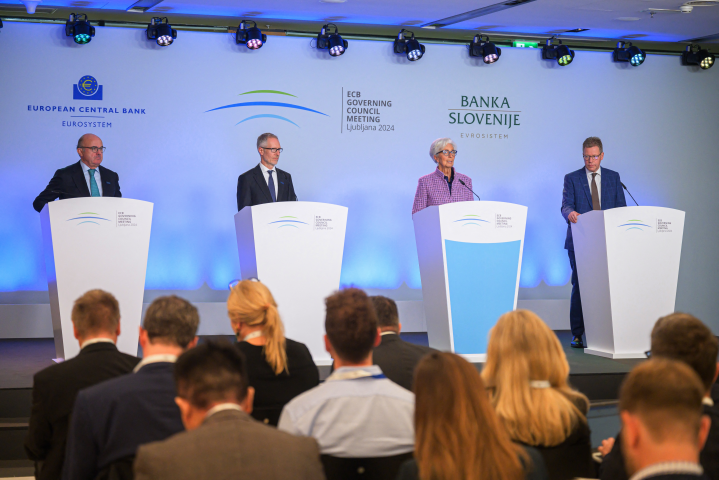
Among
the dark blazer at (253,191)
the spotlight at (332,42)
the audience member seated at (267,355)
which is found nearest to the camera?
the audience member seated at (267,355)

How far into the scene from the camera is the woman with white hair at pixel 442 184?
5.19 metres

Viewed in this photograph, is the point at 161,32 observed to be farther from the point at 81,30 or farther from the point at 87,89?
the point at 87,89

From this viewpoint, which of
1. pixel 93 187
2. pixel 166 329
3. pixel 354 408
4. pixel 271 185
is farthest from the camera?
pixel 271 185

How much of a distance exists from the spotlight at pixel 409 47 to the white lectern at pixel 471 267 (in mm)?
2685

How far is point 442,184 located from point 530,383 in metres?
3.32

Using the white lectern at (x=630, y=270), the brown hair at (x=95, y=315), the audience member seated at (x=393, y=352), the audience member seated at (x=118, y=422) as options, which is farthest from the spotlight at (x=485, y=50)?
the audience member seated at (x=118, y=422)

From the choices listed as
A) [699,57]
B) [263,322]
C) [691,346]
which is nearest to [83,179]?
[263,322]

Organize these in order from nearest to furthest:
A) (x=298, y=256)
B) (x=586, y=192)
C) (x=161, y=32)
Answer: (x=298, y=256) < (x=586, y=192) < (x=161, y=32)

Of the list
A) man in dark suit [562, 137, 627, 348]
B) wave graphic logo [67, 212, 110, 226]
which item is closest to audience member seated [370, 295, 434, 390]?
wave graphic logo [67, 212, 110, 226]

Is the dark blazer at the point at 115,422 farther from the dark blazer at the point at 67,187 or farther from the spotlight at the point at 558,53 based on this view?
the spotlight at the point at 558,53

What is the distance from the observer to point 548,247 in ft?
24.2

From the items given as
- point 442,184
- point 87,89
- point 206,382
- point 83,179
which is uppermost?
point 87,89

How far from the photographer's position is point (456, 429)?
4.92 ft

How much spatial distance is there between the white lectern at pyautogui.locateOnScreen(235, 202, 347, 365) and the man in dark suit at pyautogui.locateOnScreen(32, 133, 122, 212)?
119 cm
